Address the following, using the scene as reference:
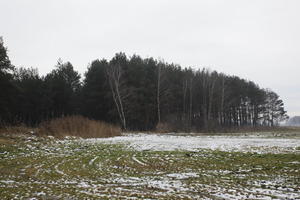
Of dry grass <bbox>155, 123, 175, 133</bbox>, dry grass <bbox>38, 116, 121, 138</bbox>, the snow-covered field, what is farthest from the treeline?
the snow-covered field

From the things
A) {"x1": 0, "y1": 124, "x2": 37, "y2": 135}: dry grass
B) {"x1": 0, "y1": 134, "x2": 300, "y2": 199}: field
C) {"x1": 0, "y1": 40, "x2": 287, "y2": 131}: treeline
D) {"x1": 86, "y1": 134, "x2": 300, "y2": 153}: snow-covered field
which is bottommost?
{"x1": 0, "y1": 134, "x2": 300, "y2": 199}: field

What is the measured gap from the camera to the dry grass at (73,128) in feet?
81.6

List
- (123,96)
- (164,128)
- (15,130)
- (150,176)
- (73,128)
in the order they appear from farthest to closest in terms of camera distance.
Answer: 1. (123,96)
2. (164,128)
3. (73,128)
4. (15,130)
5. (150,176)

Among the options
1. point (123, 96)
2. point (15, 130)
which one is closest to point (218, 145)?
point (15, 130)

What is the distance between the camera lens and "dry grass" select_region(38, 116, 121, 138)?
24.9 meters

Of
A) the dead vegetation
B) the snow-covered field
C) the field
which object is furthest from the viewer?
the dead vegetation

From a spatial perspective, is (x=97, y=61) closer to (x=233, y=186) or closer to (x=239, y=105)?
(x=239, y=105)

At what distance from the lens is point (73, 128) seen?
27266 mm

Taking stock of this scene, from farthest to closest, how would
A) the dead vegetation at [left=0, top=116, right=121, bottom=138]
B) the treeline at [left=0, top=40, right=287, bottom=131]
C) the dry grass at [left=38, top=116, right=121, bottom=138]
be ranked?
the treeline at [left=0, top=40, right=287, bottom=131] → the dry grass at [left=38, top=116, right=121, bottom=138] → the dead vegetation at [left=0, top=116, right=121, bottom=138]

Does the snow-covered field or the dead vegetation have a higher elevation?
the dead vegetation

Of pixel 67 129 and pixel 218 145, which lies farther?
pixel 67 129

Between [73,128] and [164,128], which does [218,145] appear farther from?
[164,128]

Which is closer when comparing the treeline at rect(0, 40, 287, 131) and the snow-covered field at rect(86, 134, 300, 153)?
the snow-covered field at rect(86, 134, 300, 153)

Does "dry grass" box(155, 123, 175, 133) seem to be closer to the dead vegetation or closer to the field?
the dead vegetation
